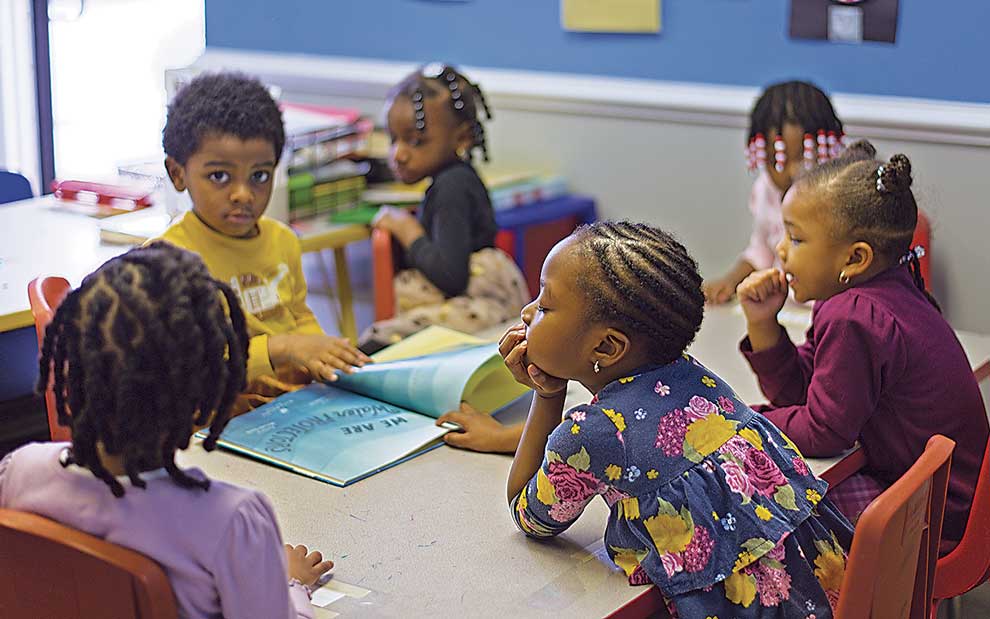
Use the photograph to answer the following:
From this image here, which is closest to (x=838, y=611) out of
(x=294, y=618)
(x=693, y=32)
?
(x=294, y=618)

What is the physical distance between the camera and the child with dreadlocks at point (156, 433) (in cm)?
113

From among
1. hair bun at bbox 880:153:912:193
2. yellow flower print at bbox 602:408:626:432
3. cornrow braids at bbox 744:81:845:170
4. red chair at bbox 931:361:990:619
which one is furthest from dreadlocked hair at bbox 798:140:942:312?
cornrow braids at bbox 744:81:845:170

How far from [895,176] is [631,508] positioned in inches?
28.7

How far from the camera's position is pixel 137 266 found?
117 centimetres

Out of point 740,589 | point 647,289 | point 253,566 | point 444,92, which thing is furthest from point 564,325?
point 444,92

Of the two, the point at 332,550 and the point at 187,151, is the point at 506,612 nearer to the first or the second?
the point at 332,550

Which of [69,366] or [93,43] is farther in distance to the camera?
[93,43]

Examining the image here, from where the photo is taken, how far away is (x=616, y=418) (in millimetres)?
1456

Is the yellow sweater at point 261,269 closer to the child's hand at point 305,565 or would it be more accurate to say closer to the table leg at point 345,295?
the child's hand at point 305,565

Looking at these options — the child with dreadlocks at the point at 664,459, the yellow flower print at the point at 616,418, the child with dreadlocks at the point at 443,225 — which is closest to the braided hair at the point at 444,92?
the child with dreadlocks at the point at 443,225

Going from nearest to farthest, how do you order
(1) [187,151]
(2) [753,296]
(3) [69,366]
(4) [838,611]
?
(3) [69,366], (4) [838,611], (2) [753,296], (1) [187,151]

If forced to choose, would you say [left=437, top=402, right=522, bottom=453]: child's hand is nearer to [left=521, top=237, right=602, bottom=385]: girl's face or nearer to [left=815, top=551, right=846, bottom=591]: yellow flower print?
[left=521, top=237, right=602, bottom=385]: girl's face

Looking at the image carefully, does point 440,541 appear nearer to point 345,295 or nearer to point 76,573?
point 76,573

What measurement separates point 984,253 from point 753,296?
1203 mm
